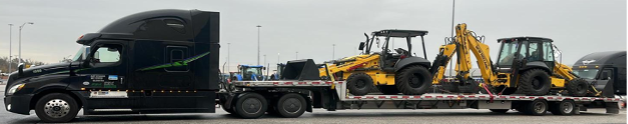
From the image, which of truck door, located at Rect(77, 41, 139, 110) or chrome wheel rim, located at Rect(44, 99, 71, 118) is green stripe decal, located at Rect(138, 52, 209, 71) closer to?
truck door, located at Rect(77, 41, 139, 110)

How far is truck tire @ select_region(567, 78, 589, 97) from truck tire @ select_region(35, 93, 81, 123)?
14004 mm

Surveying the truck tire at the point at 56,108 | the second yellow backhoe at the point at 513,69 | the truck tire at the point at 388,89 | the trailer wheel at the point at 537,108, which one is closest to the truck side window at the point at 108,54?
the truck tire at the point at 56,108

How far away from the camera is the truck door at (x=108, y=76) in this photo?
11.9m

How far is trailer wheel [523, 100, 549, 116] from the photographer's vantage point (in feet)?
53.4

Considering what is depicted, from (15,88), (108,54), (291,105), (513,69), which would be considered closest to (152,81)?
(108,54)

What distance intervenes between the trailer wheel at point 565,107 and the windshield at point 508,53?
1.86 metres

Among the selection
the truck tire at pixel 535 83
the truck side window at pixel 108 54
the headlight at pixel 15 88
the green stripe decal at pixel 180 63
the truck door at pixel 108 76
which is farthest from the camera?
the truck tire at pixel 535 83

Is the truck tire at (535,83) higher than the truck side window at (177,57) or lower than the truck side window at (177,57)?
lower

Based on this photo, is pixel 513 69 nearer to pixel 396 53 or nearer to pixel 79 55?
pixel 396 53

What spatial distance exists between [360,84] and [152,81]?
5492 mm

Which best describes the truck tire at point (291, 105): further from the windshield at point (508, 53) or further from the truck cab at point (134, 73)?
the windshield at point (508, 53)

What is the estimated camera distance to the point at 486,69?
1688cm

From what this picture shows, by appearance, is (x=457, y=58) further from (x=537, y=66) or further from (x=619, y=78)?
(x=619, y=78)

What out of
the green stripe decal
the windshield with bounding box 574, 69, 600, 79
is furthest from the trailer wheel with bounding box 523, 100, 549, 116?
the green stripe decal
